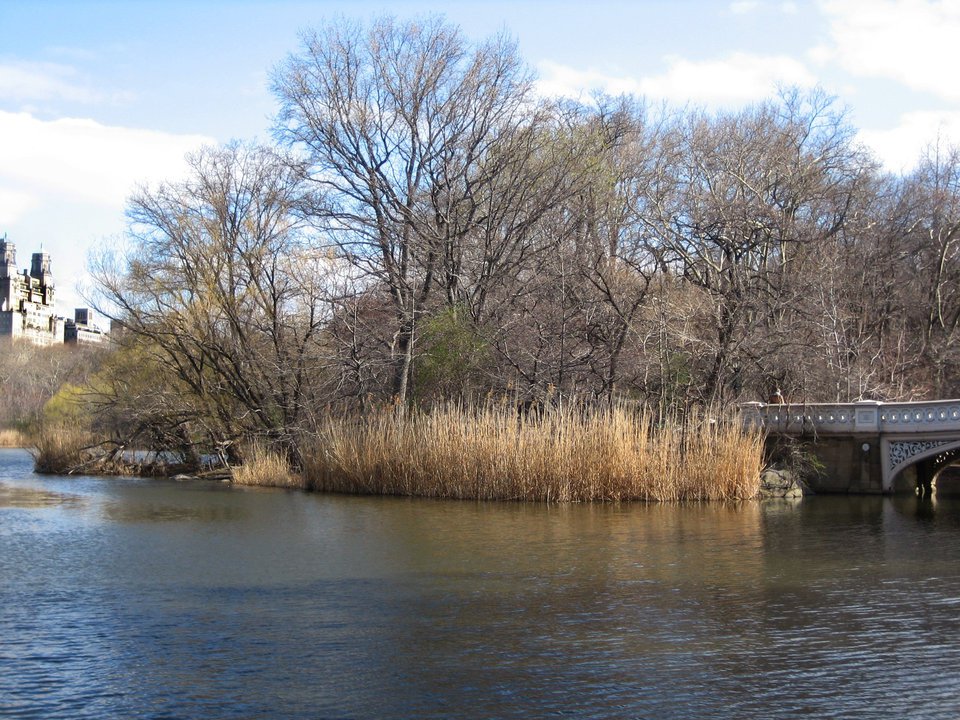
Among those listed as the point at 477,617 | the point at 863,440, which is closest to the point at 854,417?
the point at 863,440

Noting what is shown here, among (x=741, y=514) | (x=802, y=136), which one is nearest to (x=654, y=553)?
(x=741, y=514)

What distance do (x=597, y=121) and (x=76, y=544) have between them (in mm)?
21812

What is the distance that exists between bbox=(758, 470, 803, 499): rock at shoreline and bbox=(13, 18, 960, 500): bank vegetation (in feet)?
4.97

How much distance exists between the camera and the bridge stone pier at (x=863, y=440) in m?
23.8

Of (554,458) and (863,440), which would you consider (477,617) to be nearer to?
(554,458)

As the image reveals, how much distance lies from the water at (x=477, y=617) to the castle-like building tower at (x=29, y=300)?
136 m

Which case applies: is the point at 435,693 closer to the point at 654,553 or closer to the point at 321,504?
the point at 654,553

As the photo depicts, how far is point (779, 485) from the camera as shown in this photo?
928 inches

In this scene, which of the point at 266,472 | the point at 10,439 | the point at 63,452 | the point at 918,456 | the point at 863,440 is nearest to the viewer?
the point at 918,456

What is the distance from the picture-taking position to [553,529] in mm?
17234

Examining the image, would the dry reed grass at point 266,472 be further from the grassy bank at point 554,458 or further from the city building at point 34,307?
the city building at point 34,307

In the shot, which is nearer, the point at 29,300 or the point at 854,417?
the point at 854,417

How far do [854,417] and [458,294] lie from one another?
1054cm

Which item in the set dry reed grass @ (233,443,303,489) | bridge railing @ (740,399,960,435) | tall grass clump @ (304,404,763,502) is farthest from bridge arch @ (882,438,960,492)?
dry reed grass @ (233,443,303,489)
